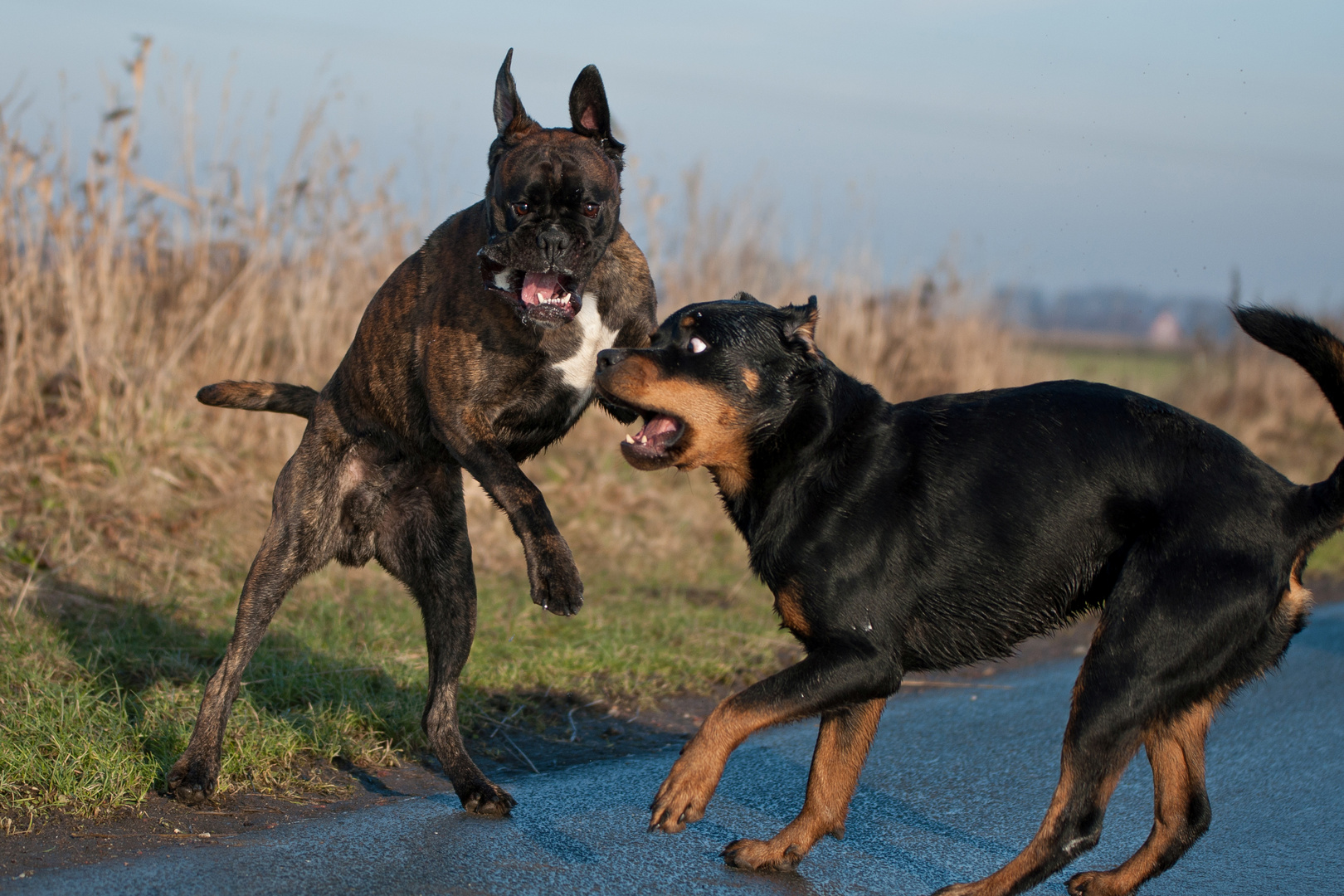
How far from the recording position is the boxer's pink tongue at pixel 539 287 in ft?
14.3

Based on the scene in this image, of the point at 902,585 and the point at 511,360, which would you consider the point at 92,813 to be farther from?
the point at 902,585

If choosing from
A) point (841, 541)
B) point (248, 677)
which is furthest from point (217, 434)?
point (841, 541)

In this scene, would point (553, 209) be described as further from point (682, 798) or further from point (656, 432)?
point (682, 798)

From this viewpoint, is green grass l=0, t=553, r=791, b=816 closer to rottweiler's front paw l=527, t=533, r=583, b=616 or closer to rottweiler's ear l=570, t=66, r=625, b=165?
rottweiler's front paw l=527, t=533, r=583, b=616

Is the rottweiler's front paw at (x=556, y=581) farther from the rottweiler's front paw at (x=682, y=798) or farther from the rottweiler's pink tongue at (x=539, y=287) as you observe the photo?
the rottweiler's pink tongue at (x=539, y=287)

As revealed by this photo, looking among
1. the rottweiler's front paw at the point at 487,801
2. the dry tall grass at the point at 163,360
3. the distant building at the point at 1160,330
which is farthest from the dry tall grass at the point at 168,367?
the distant building at the point at 1160,330

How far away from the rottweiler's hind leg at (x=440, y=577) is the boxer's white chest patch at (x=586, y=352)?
0.66 meters

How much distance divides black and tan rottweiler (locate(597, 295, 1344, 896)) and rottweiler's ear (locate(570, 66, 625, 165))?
112cm

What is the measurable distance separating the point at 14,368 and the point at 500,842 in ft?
18.2

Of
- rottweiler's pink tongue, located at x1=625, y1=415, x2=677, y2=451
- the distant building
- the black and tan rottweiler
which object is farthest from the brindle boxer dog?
the distant building

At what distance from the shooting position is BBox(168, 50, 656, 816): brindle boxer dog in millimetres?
4363

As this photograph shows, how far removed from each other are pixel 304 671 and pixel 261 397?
4.10 feet

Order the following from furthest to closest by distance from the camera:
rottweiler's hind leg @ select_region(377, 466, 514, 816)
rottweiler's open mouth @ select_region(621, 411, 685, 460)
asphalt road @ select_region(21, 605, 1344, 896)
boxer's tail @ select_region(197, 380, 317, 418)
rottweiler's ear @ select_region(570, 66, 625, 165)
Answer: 1. boxer's tail @ select_region(197, 380, 317, 418)
2. rottweiler's ear @ select_region(570, 66, 625, 165)
3. rottweiler's hind leg @ select_region(377, 466, 514, 816)
4. rottweiler's open mouth @ select_region(621, 411, 685, 460)
5. asphalt road @ select_region(21, 605, 1344, 896)

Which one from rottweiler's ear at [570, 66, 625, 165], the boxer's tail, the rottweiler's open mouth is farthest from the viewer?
the boxer's tail
